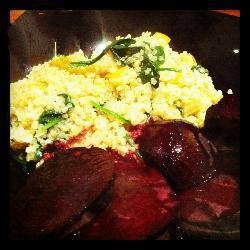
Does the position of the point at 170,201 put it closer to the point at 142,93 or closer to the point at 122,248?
the point at 122,248

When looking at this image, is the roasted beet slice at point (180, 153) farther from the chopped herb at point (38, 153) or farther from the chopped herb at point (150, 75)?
the chopped herb at point (38, 153)

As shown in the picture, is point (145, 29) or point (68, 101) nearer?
point (68, 101)

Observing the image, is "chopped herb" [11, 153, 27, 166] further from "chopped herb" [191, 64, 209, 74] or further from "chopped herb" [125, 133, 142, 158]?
"chopped herb" [191, 64, 209, 74]

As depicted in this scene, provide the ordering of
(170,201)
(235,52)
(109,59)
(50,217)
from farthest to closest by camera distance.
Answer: (235,52)
(109,59)
(170,201)
(50,217)

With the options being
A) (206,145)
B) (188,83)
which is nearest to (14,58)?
(188,83)

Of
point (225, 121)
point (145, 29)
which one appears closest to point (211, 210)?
point (225, 121)

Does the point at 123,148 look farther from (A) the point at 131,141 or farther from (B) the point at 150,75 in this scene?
(B) the point at 150,75

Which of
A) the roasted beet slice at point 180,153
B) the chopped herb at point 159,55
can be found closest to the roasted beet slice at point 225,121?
the roasted beet slice at point 180,153
